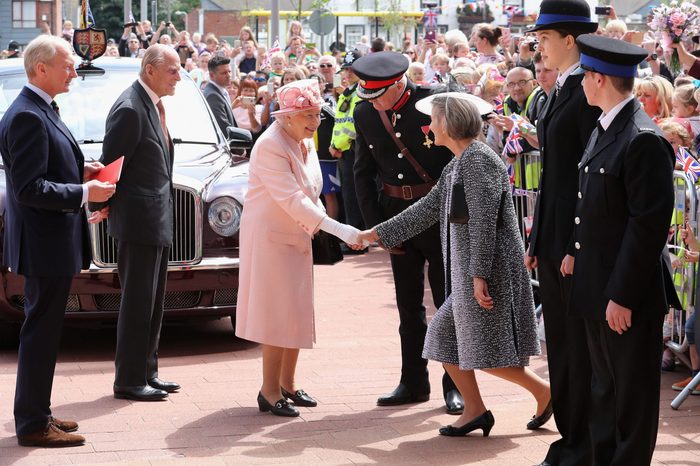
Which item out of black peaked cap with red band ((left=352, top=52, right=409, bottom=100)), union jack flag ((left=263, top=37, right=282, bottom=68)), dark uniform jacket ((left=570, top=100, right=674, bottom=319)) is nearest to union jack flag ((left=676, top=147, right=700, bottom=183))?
black peaked cap with red band ((left=352, top=52, right=409, bottom=100))

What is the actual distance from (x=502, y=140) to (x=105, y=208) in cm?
434

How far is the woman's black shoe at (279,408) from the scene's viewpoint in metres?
6.97

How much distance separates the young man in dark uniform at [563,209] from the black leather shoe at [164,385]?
9.23 feet

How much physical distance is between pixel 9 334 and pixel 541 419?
4.33 m

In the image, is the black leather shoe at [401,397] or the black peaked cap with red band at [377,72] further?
the black leather shoe at [401,397]

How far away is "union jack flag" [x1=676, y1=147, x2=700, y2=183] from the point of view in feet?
24.3

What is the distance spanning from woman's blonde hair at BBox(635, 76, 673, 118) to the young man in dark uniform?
3706mm

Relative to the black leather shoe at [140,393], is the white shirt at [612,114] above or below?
above

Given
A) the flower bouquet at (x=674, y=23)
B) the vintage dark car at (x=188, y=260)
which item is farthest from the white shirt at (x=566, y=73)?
the flower bouquet at (x=674, y=23)

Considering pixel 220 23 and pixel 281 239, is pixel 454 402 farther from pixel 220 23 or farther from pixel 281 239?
pixel 220 23

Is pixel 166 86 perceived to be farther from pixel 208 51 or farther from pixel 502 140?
pixel 208 51

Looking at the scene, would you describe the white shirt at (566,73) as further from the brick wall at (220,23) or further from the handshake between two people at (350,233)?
the brick wall at (220,23)

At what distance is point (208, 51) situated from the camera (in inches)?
974

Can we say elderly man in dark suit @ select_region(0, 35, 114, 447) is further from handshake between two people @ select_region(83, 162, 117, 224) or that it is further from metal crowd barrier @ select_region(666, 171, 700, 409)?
metal crowd barrier @ select_region(666, 171, 700, 409)
